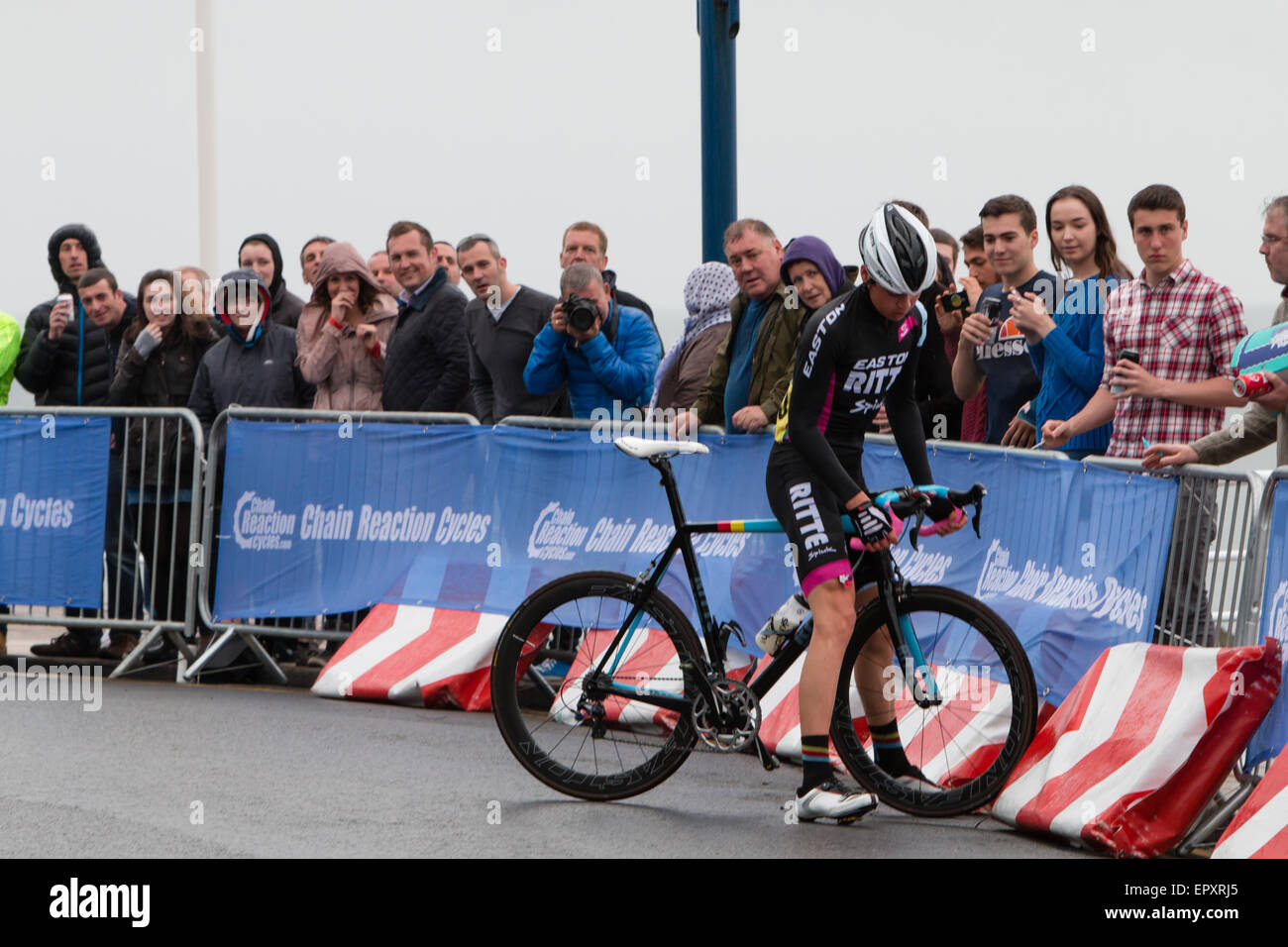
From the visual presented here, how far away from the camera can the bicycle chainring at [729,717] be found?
21.2 feet

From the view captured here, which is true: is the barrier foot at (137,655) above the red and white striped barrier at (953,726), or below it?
below

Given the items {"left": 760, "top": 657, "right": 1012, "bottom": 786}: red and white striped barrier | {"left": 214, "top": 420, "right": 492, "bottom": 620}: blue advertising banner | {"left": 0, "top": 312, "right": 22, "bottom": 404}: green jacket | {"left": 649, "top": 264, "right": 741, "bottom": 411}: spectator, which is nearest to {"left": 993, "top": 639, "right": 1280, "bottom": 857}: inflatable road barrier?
{"left": 760, "top": 657, "right": 1012, "bottom": 786}: red and white striped barrier

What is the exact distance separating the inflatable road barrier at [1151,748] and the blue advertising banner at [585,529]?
53 cm

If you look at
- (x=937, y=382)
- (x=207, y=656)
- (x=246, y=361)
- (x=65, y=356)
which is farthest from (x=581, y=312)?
(x=65, y=356)

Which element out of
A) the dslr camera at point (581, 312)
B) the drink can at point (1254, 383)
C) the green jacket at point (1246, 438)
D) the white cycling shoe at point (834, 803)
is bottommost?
the white cycling shoe at point (834, 803)

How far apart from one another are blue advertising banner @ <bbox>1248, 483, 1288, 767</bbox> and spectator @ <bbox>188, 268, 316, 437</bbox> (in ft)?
20.2

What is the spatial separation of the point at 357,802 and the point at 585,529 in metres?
2.68

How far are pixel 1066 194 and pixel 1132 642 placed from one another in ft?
7.82

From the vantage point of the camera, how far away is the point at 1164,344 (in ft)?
23.5

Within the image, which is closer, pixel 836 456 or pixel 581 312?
pixel 836 456

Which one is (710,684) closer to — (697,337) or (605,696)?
(605,696)

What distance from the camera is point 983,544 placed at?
7520 mm
